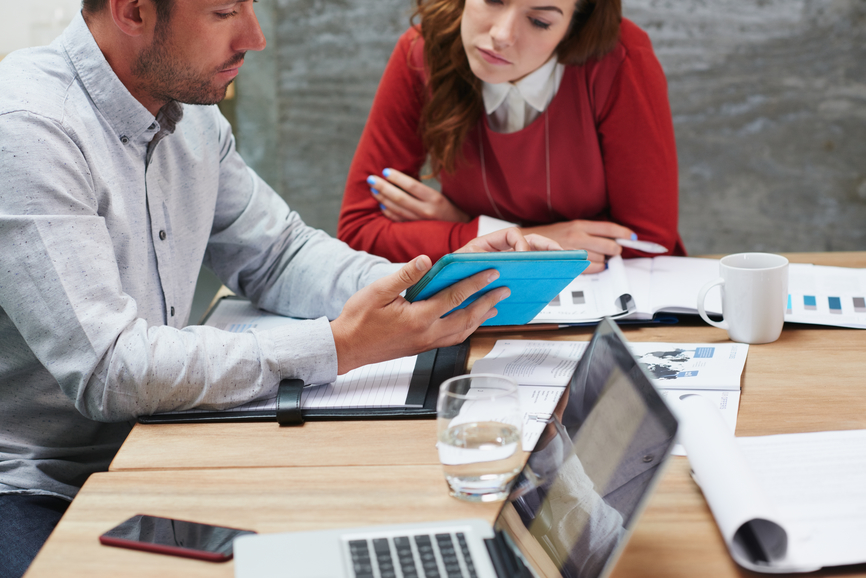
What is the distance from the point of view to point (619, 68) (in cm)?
154

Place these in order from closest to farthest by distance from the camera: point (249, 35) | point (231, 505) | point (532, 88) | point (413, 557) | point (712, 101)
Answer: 1. point (413, 557)
2. point (231, 505)
3. point (249, 35)
4. point (532, 88)
5. point (712, 101)

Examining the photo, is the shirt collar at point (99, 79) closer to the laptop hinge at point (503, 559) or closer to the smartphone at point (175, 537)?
the smartphone at point (175, 537)

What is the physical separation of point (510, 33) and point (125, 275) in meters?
0.83

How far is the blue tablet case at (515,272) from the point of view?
95 centimetres

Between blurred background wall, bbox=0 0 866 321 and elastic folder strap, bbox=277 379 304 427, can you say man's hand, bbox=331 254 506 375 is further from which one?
blurred background wall, bbox=0 0 866 321

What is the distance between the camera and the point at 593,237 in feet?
4.82

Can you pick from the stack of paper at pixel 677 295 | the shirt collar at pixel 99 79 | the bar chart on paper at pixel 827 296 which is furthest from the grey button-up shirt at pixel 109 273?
the bar chart on paper at pixel 827 296

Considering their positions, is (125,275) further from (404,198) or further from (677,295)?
(677,295)

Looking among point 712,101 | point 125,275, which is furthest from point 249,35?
point 712,101

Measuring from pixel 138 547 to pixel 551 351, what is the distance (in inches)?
25.3

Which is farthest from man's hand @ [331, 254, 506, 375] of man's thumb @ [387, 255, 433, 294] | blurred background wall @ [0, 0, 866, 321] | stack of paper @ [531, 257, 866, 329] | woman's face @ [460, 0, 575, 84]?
blurred background wall @ [0, 0, 866, 321]

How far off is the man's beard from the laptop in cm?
74

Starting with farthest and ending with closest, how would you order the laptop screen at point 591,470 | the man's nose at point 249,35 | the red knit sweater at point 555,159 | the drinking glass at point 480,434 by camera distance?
the red knit sweater at point 555,159, the man's nose at point 249,35, the drinking glass at point 480,434, the laptop screen at point 591,470

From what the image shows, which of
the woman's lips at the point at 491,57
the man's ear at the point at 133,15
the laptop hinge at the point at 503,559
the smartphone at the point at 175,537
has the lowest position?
the smartphone at the point at 175,537
